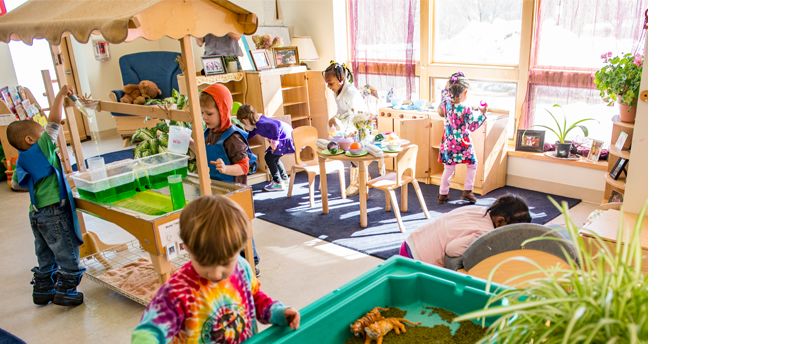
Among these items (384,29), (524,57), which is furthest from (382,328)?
(384,29)

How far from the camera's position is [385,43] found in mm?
6379

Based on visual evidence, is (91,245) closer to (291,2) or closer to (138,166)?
(138,166)

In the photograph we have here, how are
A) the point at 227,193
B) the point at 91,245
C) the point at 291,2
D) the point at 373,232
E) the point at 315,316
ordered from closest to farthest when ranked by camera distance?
the point at 315,316
the point at 227,193
the point at 91,245
the point at 373,232
the point at 291,2

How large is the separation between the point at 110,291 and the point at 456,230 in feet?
7.74

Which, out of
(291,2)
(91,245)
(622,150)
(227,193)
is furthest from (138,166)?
(291,2)

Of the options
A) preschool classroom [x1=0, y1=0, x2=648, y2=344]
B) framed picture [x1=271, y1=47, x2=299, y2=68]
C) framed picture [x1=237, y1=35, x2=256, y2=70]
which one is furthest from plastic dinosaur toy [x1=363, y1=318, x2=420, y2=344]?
framed picture [x1=271, y1=47, x2=299, y2=68]

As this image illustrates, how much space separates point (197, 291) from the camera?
4.42 ft

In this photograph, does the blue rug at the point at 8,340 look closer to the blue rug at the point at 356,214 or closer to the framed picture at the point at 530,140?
the blue rug at the point at 356,214

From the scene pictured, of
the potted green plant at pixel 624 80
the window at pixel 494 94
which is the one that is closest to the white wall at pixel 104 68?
the window at pixel 494 94

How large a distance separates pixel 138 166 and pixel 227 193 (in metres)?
0.53

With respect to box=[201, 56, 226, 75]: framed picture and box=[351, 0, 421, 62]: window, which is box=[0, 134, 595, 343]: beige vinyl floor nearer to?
box=[201, 56, 226, 75]: framed picture

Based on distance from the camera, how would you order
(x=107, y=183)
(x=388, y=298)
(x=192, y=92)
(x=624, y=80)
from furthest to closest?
(x=624, y=80)
(x=107, y=183)
(x=192, y=92)
(x=388, y=298)

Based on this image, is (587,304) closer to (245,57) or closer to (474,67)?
(474,67)

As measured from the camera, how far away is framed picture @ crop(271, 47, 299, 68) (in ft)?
20.2
